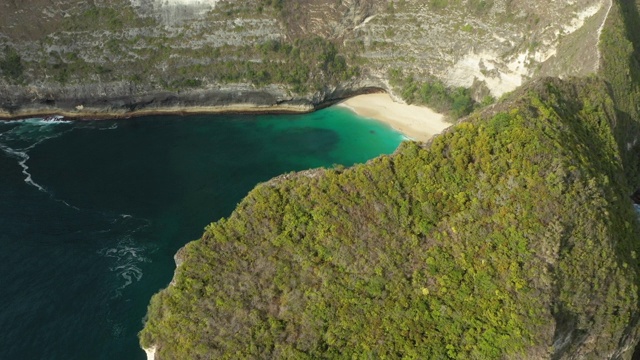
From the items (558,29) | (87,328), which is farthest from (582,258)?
(558,29)

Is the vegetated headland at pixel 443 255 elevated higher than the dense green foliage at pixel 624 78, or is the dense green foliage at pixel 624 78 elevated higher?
the dense green foliage at pixel 624 78

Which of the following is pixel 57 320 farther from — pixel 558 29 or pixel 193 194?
pixel 558 29

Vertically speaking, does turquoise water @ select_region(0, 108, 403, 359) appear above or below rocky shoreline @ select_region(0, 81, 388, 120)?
below

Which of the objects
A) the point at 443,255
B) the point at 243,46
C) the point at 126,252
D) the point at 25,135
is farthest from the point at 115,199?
the point at 443,255

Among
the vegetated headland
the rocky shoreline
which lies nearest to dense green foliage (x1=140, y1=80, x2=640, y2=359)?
the vegetated headland

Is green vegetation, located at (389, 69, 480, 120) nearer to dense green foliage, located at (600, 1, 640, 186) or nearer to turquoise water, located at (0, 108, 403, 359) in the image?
turquoise water, located at (0, 108, 403, 359)

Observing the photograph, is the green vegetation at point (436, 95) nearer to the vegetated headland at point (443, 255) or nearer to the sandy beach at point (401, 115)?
the sandy beach at point (401, 115)

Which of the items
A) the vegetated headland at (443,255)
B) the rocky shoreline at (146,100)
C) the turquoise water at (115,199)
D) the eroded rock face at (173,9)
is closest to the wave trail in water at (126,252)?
the turquoise water at (115,199)

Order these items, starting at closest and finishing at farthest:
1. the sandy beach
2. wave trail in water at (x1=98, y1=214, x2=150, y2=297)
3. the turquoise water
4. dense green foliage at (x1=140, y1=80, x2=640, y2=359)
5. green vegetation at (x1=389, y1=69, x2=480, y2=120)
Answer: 1. dense green foliage at (x1=140, y1=80, x2=640, y2=359)
2. the turquoise water
3. wave trail in water at (x1=98, y1=214, x2=150, y2=297)
4. the sandy beach
5. green vegetation at (x1=389, y1=69, x2=480, y2=120)
